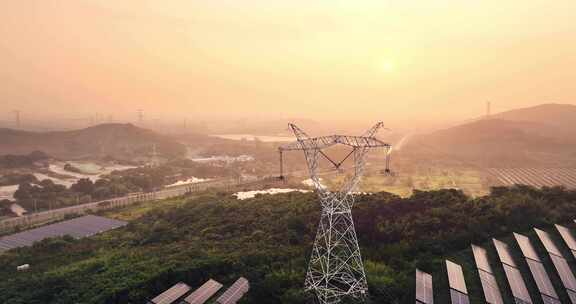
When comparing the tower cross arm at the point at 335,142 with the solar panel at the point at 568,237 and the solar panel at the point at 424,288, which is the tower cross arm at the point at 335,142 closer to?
the solar panel at the point at 424,288

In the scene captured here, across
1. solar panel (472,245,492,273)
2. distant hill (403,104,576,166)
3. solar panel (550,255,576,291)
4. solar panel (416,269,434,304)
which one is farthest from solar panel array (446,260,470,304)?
distant hill (403,104,576,166)

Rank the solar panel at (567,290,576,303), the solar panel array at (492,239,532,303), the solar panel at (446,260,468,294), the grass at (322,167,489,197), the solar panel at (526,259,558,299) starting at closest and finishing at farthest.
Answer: the solar panel at (567,290,576,303) → the solar panel array at (492,239,532,303) → the solar panel at (526,259,558,299) → the solar panel at (446,260,468,294) → the grass at (322,167,489,197)

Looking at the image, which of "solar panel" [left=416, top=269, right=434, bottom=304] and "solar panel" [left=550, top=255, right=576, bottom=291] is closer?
"solar panel" [left=416, top=269, right=434, bottom=304]

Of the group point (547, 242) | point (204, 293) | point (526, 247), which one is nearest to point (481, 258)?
point (526, 247)

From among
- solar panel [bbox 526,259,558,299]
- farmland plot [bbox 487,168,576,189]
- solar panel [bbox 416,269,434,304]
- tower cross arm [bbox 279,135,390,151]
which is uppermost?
tower cross arm [bbox 279,135,390,151]

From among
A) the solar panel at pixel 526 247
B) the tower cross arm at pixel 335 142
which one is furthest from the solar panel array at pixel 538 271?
the tower cross arm at pixel 335 142

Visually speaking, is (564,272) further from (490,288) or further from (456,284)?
(456,284)

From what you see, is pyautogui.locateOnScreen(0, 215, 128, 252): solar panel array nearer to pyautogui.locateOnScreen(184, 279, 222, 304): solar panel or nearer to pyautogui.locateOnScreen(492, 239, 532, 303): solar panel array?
pyautogui.locateOnScreen(184, 279, 222, 304): solar panel
